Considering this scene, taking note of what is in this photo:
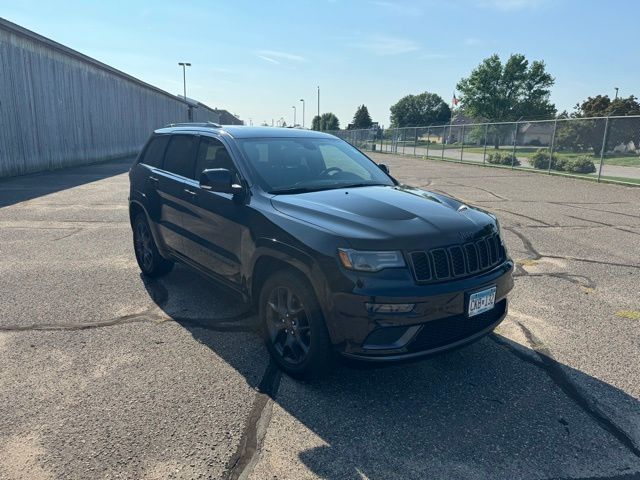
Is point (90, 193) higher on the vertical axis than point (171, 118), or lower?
lower

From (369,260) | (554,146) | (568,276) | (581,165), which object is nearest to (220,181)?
(369,260)

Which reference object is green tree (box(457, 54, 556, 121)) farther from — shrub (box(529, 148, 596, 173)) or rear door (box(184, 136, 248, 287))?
rear door (box(184, 136, 248, 287))

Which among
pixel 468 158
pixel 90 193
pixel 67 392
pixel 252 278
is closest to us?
pixel 67 392

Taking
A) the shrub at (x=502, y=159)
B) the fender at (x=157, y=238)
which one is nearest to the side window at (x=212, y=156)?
the fender at (x=157, y=238)

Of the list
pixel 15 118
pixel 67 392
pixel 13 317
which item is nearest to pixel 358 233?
pixel 67 392

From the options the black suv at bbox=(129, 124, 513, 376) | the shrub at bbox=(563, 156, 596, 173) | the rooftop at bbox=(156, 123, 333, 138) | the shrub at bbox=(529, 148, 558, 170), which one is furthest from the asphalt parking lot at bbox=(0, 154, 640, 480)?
the shrub at bbox=(529, 148, 558, 170)

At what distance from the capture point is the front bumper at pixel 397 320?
2.82 meters

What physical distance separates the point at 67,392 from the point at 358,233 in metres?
2.25

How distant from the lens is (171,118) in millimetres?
41969

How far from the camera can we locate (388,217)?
3186 millimetres

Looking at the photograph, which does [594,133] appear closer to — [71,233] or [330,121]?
[71,233]

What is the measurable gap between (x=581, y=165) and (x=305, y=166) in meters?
18.8

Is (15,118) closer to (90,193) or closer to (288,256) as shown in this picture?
(90,193)

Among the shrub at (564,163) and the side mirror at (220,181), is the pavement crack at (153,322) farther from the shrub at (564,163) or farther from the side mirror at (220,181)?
the shrub at (564,163)
